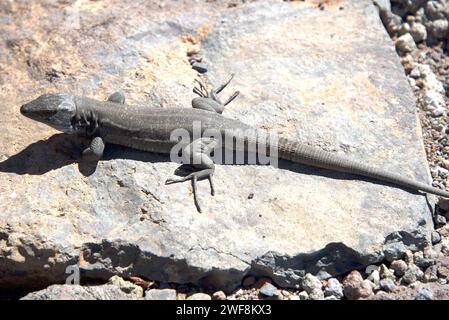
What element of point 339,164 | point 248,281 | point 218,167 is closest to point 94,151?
point 218,167

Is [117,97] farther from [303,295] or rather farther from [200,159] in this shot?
[303,295]

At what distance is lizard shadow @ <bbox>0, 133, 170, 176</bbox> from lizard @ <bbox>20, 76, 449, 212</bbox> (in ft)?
0.35

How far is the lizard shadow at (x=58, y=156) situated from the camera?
7.21 m

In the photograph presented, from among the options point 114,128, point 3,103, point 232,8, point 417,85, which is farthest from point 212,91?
point 417,85

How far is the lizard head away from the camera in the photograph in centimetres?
716

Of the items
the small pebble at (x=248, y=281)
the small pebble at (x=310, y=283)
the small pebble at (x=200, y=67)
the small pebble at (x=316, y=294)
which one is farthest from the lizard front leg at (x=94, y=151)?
the small pebble at (x=316, y=294)

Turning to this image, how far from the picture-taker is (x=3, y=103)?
8.01 metres

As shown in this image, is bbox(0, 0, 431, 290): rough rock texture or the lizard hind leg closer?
bbox(0, 0, 431, 290): rough rock texture

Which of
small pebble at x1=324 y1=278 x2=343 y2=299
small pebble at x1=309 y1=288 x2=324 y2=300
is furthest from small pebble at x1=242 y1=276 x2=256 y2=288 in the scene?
small pebble at x1=324 y1=278 x2=343 y2=299

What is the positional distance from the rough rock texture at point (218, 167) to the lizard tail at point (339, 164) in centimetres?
12

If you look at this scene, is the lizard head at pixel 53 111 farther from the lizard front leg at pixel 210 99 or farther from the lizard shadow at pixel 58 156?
the lizard front leg at pixel 210 99

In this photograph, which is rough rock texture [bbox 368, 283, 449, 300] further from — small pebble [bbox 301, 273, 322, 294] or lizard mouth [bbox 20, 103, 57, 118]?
lizard mouth [bbox 20, 103, 57, 118]

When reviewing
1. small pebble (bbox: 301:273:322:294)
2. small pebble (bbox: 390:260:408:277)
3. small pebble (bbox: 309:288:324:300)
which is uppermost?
small pebble (bbox: 390:260:408:277)

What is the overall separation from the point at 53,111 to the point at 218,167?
2.17 m
